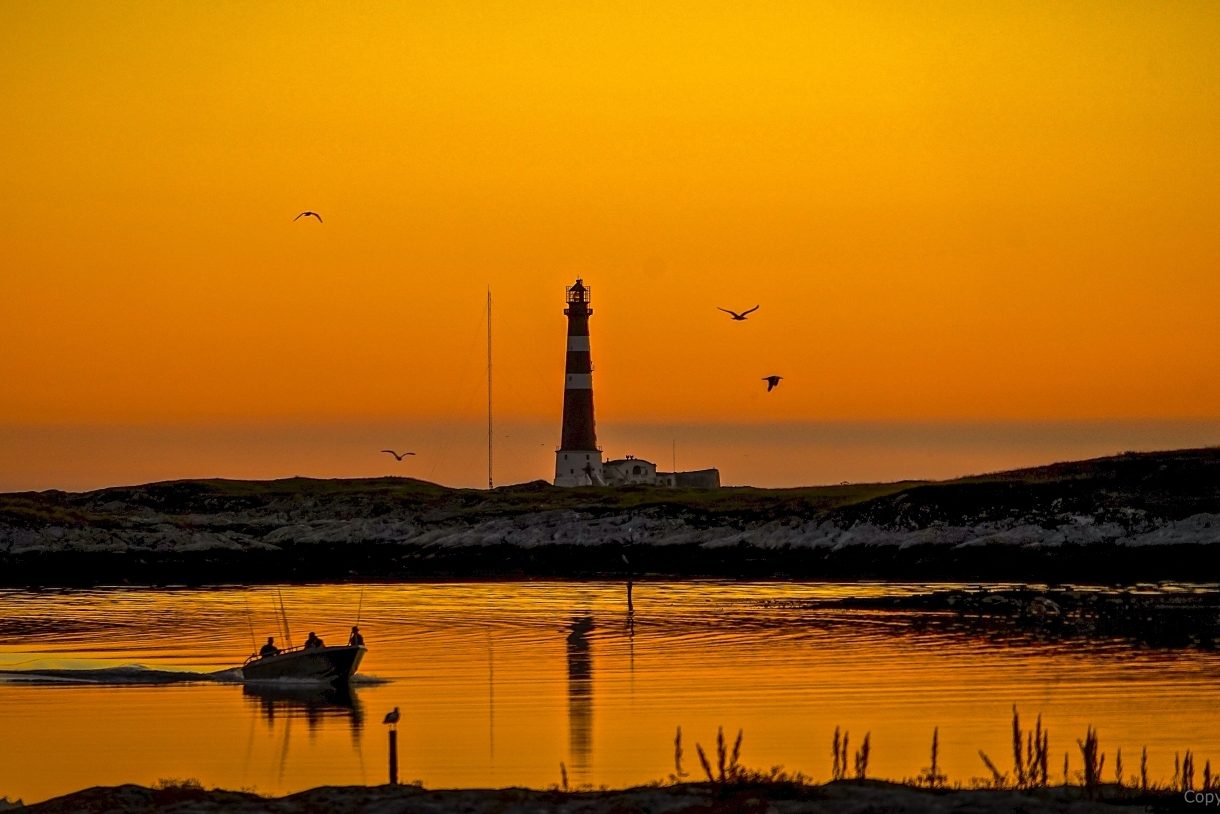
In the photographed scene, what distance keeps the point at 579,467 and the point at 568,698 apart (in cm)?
10415

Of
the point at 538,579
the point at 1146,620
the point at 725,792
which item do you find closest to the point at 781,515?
the point at 538,579

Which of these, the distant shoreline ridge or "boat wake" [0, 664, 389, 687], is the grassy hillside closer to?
the distant shoreline ridge

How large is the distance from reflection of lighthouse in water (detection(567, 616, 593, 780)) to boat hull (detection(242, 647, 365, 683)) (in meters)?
5.60

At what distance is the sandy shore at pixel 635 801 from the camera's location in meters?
22.2

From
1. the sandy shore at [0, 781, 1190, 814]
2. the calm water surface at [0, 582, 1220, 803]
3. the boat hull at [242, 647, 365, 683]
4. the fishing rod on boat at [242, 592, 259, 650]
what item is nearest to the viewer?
the sandy shore at [0, 781, 1190, 814]

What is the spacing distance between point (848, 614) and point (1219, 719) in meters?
29.3

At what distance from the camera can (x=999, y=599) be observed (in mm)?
68875

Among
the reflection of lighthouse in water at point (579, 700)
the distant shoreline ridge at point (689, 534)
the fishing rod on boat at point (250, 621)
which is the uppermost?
the distant shoreline ridge at point (689, 534)

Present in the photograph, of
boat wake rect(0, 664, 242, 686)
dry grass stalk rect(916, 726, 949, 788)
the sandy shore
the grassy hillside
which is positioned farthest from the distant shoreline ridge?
the sandy shore

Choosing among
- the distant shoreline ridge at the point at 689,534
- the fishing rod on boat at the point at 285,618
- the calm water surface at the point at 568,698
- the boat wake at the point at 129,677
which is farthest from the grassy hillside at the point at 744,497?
the boat wake at the point at 129,677

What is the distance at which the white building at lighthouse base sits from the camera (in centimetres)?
14588

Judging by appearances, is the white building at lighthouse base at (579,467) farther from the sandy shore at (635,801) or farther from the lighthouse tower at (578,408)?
the sandy shore at (635,801)

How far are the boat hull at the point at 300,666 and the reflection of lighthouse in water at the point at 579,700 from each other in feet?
18.4

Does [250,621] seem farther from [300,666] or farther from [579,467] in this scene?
[579,467]
